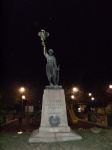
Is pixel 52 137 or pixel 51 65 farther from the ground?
pixel 51 65

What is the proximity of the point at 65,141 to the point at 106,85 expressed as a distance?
52.0 meters

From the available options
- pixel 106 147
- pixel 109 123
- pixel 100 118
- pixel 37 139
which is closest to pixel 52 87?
pixel 37 139

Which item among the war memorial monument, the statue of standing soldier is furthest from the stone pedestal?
the statue of standing soldier

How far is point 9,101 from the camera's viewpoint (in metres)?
63.6

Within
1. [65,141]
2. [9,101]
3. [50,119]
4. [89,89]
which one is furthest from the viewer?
[89,89]

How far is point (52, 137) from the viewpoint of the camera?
13.7m

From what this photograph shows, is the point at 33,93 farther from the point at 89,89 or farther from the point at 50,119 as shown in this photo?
the point at 50,119

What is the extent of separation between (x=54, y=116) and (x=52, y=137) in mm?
1076

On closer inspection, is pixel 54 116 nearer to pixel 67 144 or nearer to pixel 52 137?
pixel 52 137

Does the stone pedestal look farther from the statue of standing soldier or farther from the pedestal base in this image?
the statue of standing soldier

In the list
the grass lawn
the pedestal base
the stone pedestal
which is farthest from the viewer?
the stone pedestal

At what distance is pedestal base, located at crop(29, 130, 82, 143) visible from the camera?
13422 millimetres

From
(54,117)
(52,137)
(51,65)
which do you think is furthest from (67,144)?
(51,65)

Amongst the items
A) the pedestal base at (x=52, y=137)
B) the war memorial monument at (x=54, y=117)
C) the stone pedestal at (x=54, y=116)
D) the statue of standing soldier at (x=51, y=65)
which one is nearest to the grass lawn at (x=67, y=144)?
the pedestal base at (x=52, y=137)
